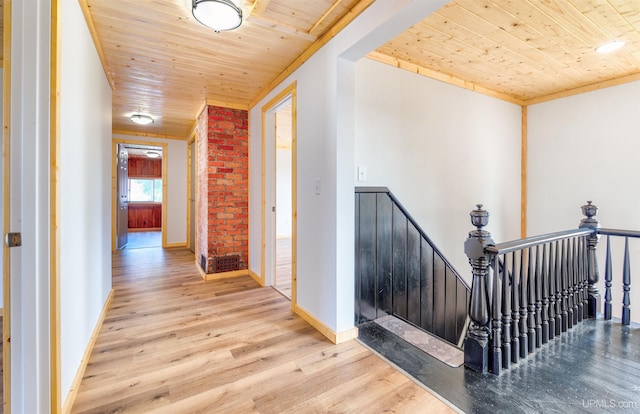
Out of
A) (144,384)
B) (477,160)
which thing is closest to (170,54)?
(144,384)

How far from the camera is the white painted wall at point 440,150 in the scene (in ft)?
8.71

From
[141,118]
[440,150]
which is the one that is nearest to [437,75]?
[440,150]

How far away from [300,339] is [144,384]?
1.04m

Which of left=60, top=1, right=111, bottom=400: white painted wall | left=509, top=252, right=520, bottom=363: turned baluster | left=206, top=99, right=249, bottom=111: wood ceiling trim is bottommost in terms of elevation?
left=509, top=252, right=520, bottom=363: turned baluster

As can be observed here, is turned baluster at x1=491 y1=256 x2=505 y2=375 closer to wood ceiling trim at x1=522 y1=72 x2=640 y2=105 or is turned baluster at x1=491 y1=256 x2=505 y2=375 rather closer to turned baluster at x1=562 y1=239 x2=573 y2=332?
turned baluster at x1=562 y1=239 x2=573 y2=332

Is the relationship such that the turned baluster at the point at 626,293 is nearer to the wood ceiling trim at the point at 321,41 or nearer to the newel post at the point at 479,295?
the newel post at the point at 479,295

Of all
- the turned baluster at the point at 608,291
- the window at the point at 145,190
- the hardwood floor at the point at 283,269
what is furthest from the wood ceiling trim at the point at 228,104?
the window at the point at 145,190

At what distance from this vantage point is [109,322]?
2463 millimetres

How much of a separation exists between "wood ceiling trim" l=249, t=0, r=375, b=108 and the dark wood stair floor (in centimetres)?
233

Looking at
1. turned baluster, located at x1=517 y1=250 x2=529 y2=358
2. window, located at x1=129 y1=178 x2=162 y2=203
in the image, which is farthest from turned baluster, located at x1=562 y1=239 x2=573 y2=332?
window, located at x1=129 y1=178 x2=162 y2=203

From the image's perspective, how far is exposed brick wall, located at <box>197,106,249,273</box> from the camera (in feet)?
12.3

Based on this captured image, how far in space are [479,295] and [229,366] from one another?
5.45 feet

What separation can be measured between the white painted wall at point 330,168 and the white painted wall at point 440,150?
300mm

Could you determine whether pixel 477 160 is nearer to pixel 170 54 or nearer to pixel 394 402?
pixel 394 402
